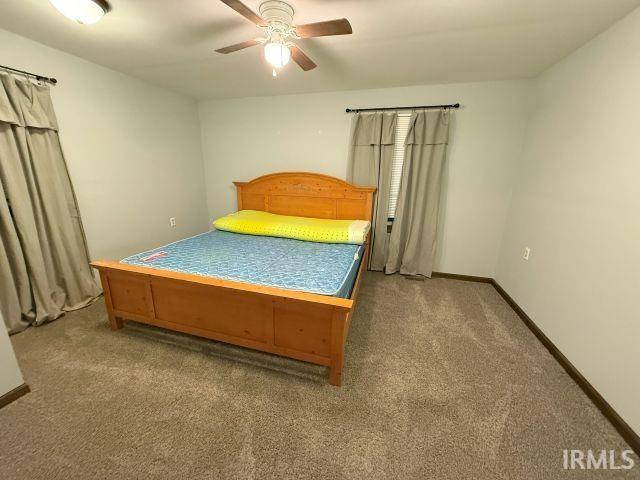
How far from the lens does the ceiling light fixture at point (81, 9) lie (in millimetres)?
1278

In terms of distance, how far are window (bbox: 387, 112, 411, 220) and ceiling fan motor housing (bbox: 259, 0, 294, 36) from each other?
6.06 ft

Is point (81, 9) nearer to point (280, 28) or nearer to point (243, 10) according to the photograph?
point (243, 10)

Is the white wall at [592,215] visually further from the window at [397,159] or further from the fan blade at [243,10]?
the fan blade at [243,10]

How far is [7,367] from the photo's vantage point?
→ 4.57 feet

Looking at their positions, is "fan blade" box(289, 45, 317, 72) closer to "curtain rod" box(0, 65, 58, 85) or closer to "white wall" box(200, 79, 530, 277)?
"white wall" box(200, 79, 530, 277)

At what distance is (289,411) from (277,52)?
2085 millimetres

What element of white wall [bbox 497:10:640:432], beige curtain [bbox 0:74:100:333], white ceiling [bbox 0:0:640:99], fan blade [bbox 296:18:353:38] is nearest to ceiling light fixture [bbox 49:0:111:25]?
white ceiling [bbox 0:0:640:99]

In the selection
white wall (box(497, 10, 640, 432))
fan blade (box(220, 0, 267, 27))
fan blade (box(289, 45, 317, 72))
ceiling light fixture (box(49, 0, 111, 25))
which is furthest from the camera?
fan blade (box(289, 45, 317, 72))

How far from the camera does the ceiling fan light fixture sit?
149 centimetres

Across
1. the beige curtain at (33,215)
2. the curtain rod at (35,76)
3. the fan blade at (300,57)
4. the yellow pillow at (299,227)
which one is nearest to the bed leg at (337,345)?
the yellow pillow at (299,227)

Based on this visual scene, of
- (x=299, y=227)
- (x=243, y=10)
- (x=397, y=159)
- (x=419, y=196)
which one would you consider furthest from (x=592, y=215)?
(x=243, y=10)

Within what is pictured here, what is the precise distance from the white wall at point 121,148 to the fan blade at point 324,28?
2.20 meters

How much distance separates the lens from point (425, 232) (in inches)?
120

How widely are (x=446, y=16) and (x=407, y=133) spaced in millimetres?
1369
